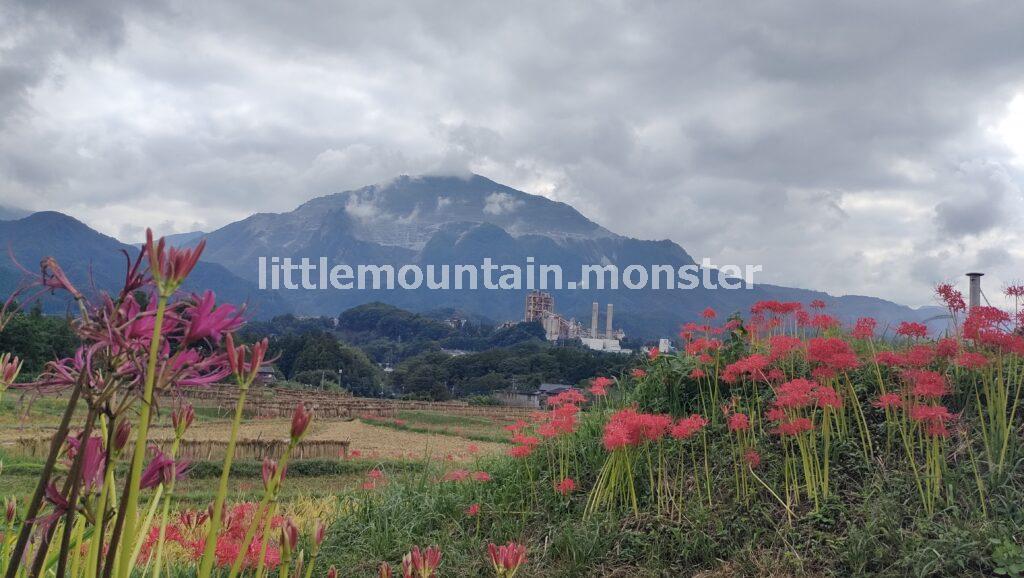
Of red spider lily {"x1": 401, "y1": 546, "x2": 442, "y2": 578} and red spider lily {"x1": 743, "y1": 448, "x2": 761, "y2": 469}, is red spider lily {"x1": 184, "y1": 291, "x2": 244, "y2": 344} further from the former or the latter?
red spider lily {"x1": 743, "y1": 448, "x2": 761, "y2": 469}

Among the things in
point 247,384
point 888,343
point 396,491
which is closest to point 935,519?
point 888,343

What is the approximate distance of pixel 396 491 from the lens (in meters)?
5.53

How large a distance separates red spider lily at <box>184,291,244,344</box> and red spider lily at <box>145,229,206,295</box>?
82 mm

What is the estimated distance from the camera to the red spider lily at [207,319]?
0.97 metres

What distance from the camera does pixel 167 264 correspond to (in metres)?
0.86

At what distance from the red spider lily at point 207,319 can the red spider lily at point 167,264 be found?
0.08 metres

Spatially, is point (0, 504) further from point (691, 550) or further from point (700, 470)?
point (700, 470)

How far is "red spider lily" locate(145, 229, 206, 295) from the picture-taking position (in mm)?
852

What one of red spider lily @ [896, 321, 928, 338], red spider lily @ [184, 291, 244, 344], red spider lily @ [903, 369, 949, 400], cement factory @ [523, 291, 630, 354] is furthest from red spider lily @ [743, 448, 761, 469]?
cement factory @ [523, 291, 630, 354]

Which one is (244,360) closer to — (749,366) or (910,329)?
(749,366)

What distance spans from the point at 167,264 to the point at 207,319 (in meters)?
0.14

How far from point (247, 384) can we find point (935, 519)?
4139 mm

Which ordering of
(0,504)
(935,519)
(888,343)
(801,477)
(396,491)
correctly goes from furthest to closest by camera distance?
1. (888,343)
2. (396,491)
3. (801,477)
4. (935,519)
5. (0,504)

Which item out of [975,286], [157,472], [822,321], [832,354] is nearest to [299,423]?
[157,472]
